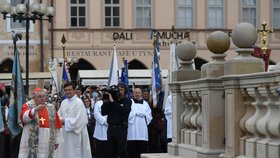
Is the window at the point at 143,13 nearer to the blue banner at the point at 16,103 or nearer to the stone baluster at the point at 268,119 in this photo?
the blue banner at the point at 16,103

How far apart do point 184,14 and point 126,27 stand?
134 inches

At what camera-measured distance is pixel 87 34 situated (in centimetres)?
4659

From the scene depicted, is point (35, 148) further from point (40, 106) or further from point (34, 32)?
point (34, 32)

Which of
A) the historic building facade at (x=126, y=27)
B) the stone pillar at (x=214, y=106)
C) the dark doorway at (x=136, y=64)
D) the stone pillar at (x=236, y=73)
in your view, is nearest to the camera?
the stone pillar at (x=236, y=73)

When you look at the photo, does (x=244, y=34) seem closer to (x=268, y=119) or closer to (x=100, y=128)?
(x=268, y=119)

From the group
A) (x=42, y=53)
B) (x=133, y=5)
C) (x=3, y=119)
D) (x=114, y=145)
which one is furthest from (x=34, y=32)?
(x=114, y=145)

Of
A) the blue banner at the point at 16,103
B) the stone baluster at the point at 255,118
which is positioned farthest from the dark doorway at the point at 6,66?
the stone baluster at the point at 255,118

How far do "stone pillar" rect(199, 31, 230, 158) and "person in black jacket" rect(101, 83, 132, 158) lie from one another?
6762 mm

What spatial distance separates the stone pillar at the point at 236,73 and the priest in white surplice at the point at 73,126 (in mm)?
6483

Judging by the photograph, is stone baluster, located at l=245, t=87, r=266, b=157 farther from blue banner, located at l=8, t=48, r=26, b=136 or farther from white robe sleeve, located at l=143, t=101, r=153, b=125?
white robe sleeve, located at l=143, t=101, r=153, b=125

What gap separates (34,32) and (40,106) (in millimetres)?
33695

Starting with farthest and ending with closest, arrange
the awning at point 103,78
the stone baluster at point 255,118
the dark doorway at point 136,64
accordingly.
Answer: the dark doorway at point 136,64 → the awning at point 103,78 → the stone baluster at point 255,118

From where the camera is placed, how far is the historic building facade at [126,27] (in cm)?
4616

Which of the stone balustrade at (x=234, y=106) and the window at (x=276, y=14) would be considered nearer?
the stone balustrade at (x=234, y=106)
